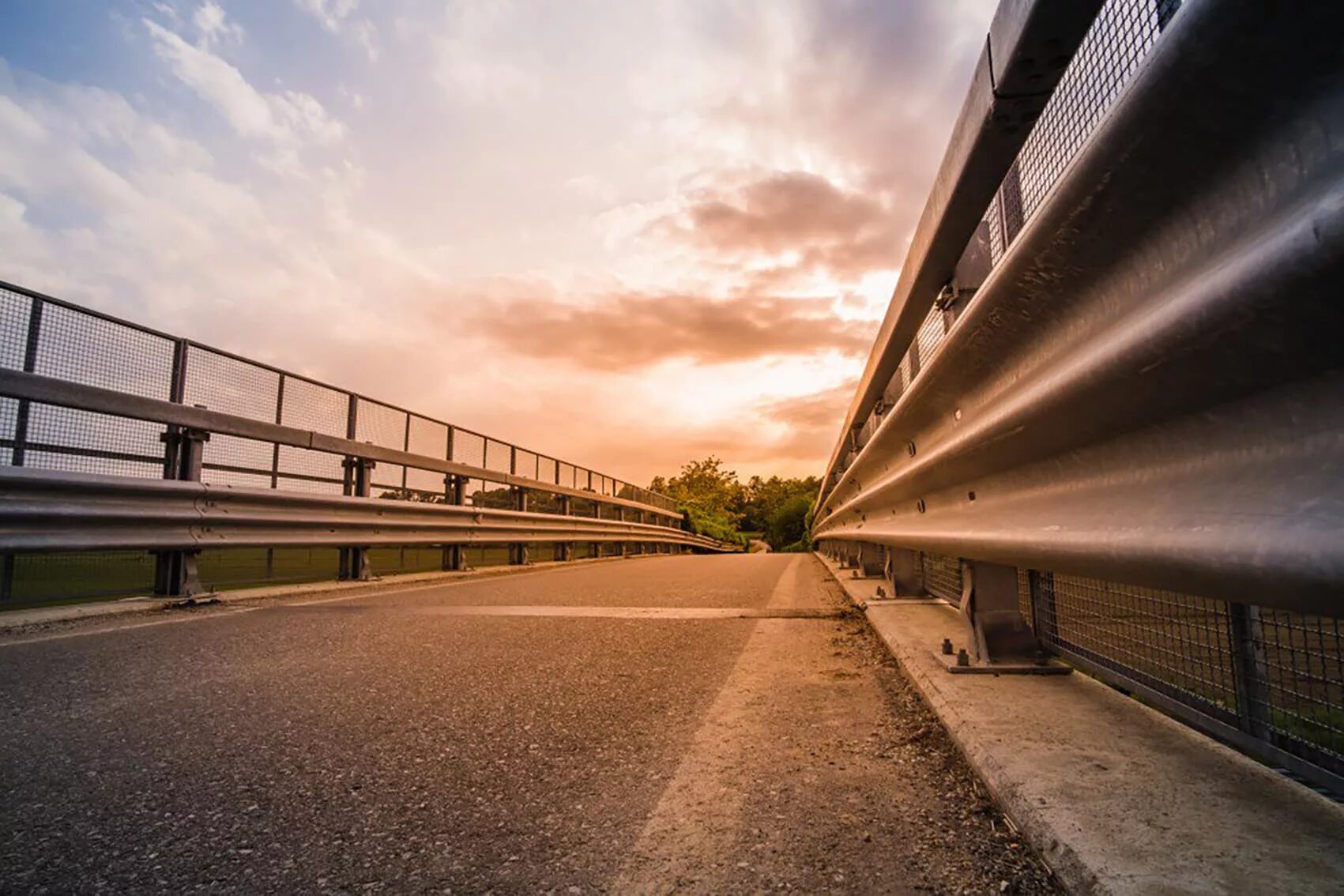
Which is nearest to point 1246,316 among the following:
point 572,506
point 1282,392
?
point 1282,392

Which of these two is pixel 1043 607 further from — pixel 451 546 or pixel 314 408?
pixel 451 546

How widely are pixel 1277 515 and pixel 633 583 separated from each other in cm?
661

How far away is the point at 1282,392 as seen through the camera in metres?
0.97

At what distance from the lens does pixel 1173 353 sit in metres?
1.09

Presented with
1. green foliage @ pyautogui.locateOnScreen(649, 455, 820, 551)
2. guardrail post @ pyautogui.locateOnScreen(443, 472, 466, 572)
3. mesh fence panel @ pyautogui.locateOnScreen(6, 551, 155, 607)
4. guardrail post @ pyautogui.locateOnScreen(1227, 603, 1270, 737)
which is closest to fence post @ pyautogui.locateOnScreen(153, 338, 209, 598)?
mesh fence panel @ pyautogui.locateOnScreen(6, 551, 155, 607)

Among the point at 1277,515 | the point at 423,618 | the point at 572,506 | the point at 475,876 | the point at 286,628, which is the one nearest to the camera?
the point at 1277,515

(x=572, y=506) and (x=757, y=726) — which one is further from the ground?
(x=572, y=506)

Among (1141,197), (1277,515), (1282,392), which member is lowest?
(1277,515)

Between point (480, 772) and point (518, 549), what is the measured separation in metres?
9.39

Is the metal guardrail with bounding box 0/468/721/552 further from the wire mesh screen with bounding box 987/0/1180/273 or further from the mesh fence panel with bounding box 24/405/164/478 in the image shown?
the wire mesh screen with bounding box 987/0/1180/273

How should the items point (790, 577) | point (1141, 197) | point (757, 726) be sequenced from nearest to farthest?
point (1141, 197)
point (757, 726)
point (790, 577)

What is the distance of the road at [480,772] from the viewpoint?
1348 millimetres

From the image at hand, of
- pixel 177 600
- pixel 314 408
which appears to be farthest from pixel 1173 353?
pixel 314 408

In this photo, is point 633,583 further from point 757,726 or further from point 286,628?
point 757,726
